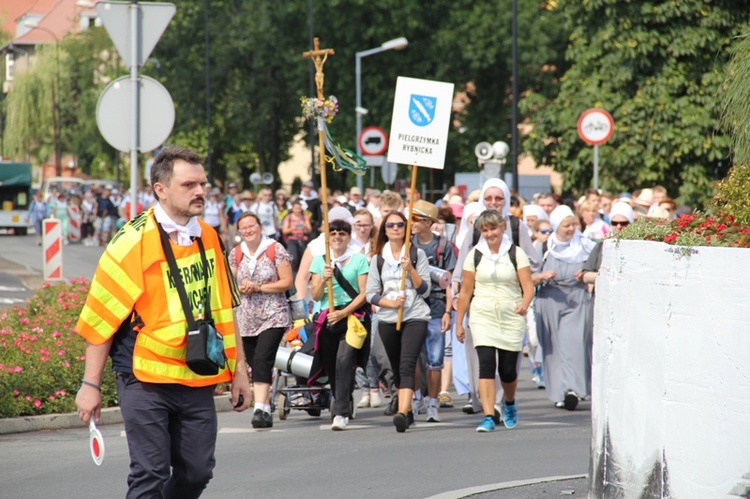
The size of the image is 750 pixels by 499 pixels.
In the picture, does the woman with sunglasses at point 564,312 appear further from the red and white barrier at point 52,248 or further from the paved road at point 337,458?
the red and white barrier at point 52,248

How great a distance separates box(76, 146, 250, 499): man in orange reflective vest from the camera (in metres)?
5.36

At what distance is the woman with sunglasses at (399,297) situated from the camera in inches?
417

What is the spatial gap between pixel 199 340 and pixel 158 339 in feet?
0.54

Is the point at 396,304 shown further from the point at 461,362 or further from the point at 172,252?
the point at 172,252

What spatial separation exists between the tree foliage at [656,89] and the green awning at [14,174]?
2871cm

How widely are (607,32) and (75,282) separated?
17160 millimetres

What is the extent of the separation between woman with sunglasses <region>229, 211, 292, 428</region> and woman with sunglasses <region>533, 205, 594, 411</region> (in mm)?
2631

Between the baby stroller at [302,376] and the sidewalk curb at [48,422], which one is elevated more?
the baby stroller at [302,376]

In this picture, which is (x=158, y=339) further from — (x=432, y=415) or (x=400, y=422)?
(x=432, y=415)

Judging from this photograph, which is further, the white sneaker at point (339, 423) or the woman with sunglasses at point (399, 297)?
the woman with sunglasses at point (399, 297)

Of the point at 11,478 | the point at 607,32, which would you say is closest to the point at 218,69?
the point at 607,32

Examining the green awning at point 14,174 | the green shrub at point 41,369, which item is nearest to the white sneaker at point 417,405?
the green shrub at point 41,369

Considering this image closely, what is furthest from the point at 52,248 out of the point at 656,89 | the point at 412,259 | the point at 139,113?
the point at 656,89

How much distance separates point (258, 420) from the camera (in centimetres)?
1060
